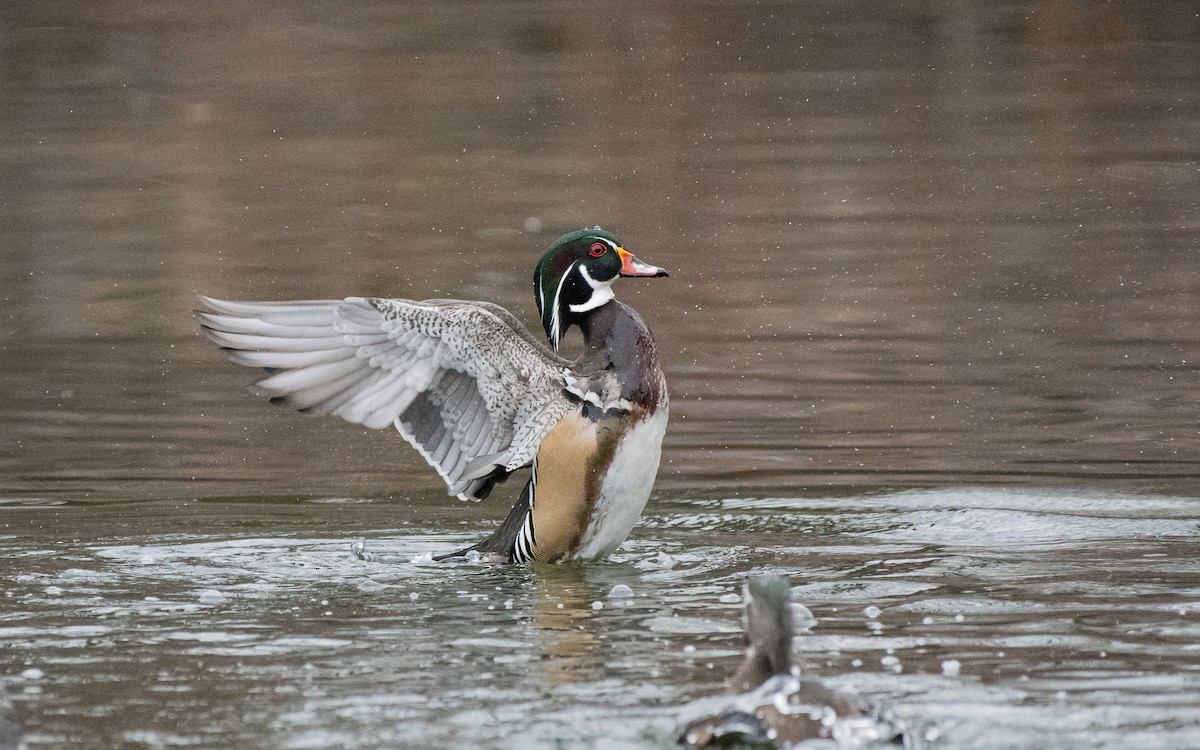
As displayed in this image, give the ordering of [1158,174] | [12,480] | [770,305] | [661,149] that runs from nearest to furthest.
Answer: [12,480], [770,305], [1158,174], [661,149]

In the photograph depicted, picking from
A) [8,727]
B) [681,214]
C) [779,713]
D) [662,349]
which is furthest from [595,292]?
[681,214]

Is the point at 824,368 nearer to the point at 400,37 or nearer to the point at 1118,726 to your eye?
the point at 1118,726

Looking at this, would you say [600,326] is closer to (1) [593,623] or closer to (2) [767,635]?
(1) [593,623]

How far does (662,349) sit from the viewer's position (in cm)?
1188

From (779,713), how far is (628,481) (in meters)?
2.63

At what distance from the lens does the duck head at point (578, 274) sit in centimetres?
779

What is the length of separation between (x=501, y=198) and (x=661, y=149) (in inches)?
91.5

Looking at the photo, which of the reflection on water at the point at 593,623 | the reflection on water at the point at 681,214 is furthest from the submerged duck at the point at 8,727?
the reflection on water at the point at 681,214

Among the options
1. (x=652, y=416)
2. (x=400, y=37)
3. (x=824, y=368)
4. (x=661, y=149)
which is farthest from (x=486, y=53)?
(x=652, y=416)

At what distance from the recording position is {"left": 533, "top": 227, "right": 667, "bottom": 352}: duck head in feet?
25.6

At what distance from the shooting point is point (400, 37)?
22.2 meters

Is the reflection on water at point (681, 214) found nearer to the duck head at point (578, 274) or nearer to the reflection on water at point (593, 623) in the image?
the reflection on water at point (593, 623)

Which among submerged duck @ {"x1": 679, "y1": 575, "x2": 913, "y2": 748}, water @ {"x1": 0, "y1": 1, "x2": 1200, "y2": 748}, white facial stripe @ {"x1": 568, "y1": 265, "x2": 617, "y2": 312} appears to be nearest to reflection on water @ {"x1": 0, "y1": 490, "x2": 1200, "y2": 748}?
water @ {"x1": 0, "y1": 1, "x2": 1200, "y2": 748}

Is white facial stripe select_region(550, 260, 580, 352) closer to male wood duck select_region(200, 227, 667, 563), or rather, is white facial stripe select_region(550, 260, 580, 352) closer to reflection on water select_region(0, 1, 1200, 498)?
male wood duck select_region(200, 227, 667, 563)
